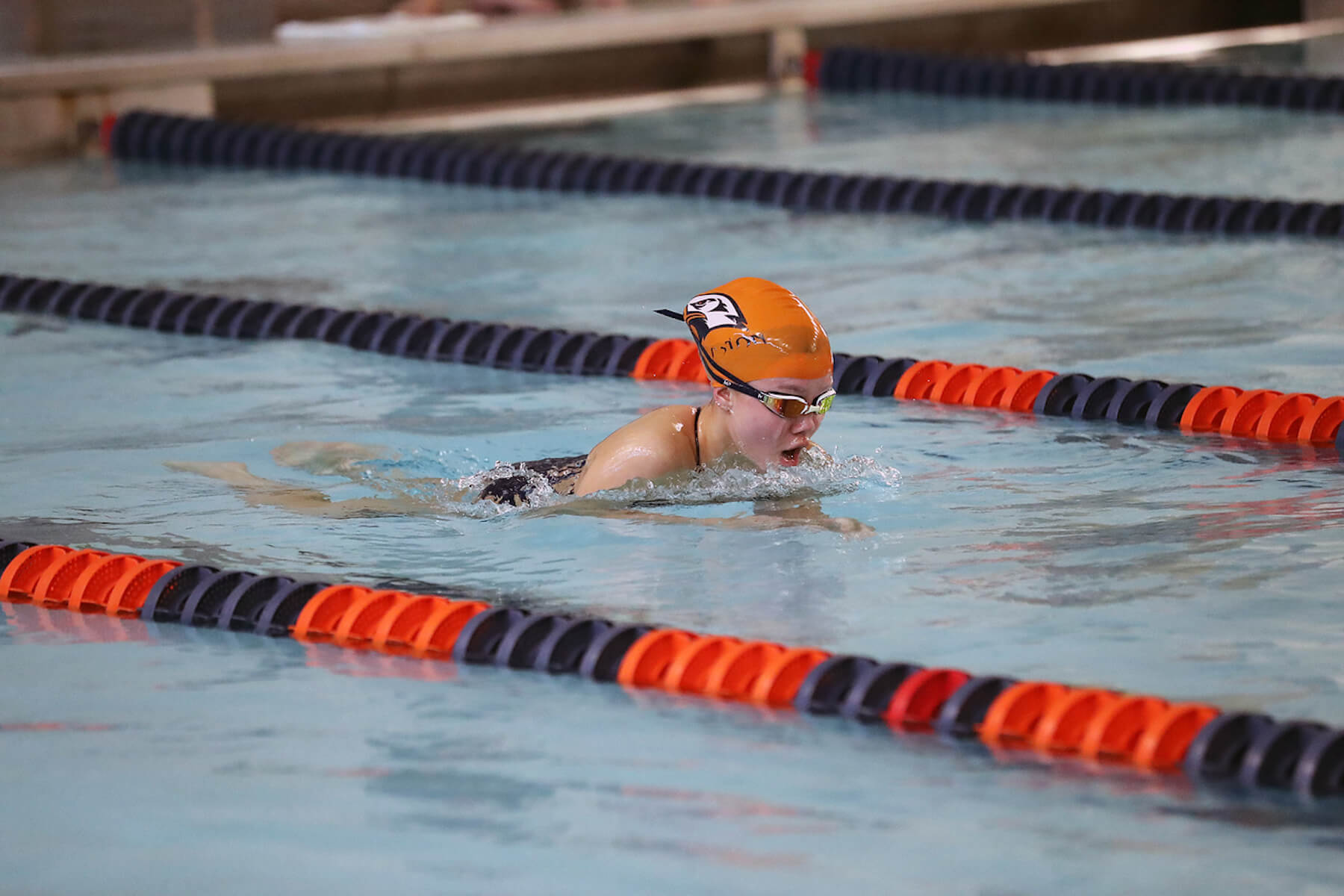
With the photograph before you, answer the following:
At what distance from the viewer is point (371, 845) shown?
281 centimetres

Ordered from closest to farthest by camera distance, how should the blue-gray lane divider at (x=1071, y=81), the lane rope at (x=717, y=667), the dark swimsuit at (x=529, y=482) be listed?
the lane rope at (x=717, y=667) → the dark swimsuit at (x=529, y=482) → the blue-gray lane divider at (x=1071, y=81)

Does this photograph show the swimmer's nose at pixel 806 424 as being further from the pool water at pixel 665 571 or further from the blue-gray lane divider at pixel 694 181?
the blue-gray lane divider at pixel 694 181

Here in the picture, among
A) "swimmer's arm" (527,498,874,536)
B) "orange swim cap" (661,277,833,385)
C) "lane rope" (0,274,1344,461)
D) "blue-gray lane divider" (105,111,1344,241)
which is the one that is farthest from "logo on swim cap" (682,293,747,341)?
"blue-gray lane divider" (105,111,1344,241)

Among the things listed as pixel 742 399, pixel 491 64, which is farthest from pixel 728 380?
pixel 491 64

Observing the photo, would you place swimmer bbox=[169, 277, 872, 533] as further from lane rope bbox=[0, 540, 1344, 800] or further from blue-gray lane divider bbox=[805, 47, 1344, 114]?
blue-gray lane divider bbox=[805, 47, 1344, 114]

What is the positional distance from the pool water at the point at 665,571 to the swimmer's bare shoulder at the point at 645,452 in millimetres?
69

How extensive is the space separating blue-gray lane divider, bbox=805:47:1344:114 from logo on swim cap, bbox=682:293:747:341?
7063 millimetres

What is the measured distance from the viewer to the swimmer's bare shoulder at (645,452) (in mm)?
4277

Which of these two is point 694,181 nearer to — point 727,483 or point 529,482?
point 529,482

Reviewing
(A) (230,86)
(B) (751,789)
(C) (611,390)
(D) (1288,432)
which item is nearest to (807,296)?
(C) (611,390)

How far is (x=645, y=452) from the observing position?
4281 mm

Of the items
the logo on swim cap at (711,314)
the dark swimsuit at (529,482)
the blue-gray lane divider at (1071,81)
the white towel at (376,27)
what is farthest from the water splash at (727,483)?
the white towel at (376,27)

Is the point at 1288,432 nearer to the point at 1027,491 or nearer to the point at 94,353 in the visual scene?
the point at 1027,491

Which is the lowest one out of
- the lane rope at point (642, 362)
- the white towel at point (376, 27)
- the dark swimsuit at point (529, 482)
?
the lane rope at point (642, 362)
